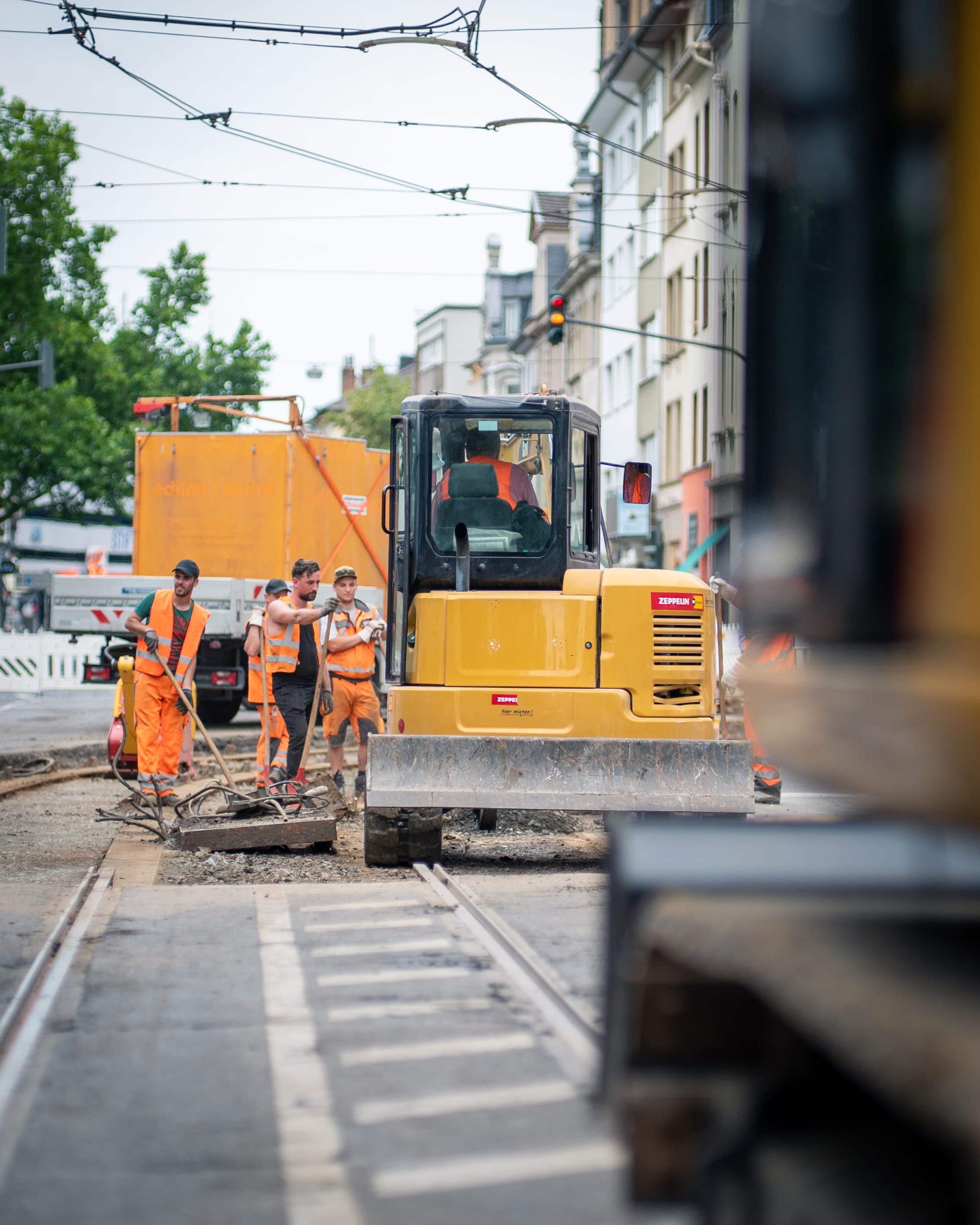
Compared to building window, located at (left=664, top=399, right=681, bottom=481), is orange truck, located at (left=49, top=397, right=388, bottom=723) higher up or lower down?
lower down

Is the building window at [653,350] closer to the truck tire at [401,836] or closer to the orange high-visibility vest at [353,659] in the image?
the orange high-visibility vest at [353,659]

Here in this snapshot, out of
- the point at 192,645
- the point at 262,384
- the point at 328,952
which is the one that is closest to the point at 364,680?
A: the point at 192,645

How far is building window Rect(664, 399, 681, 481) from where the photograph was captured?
40531mm

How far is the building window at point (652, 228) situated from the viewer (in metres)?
41.6

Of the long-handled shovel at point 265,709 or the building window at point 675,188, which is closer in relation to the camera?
the long-handled shovel at point 265,709

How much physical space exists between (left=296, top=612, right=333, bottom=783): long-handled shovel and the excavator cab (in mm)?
2585

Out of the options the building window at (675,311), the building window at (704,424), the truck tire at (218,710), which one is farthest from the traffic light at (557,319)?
the building window at (675,311)

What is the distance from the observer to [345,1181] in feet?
13.9

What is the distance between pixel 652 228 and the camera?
43625 millimetres

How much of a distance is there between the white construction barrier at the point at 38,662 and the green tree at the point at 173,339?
1607cm

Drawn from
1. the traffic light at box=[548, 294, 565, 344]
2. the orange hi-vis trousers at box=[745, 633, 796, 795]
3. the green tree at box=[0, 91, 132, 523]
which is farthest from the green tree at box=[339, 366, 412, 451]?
the orange hi-vis trousers at box=[745, 633, 796, 795]

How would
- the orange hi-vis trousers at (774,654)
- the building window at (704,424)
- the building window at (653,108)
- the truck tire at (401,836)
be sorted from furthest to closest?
the building window at (653,108), the building window at (704,424), the truck tire at (401,836), the orange hi-vis trousers at (774,654)

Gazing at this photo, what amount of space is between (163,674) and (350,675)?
1.52 metres

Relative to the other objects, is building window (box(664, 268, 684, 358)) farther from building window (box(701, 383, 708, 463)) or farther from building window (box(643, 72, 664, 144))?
building window (box(643, 72, 664, 144))
